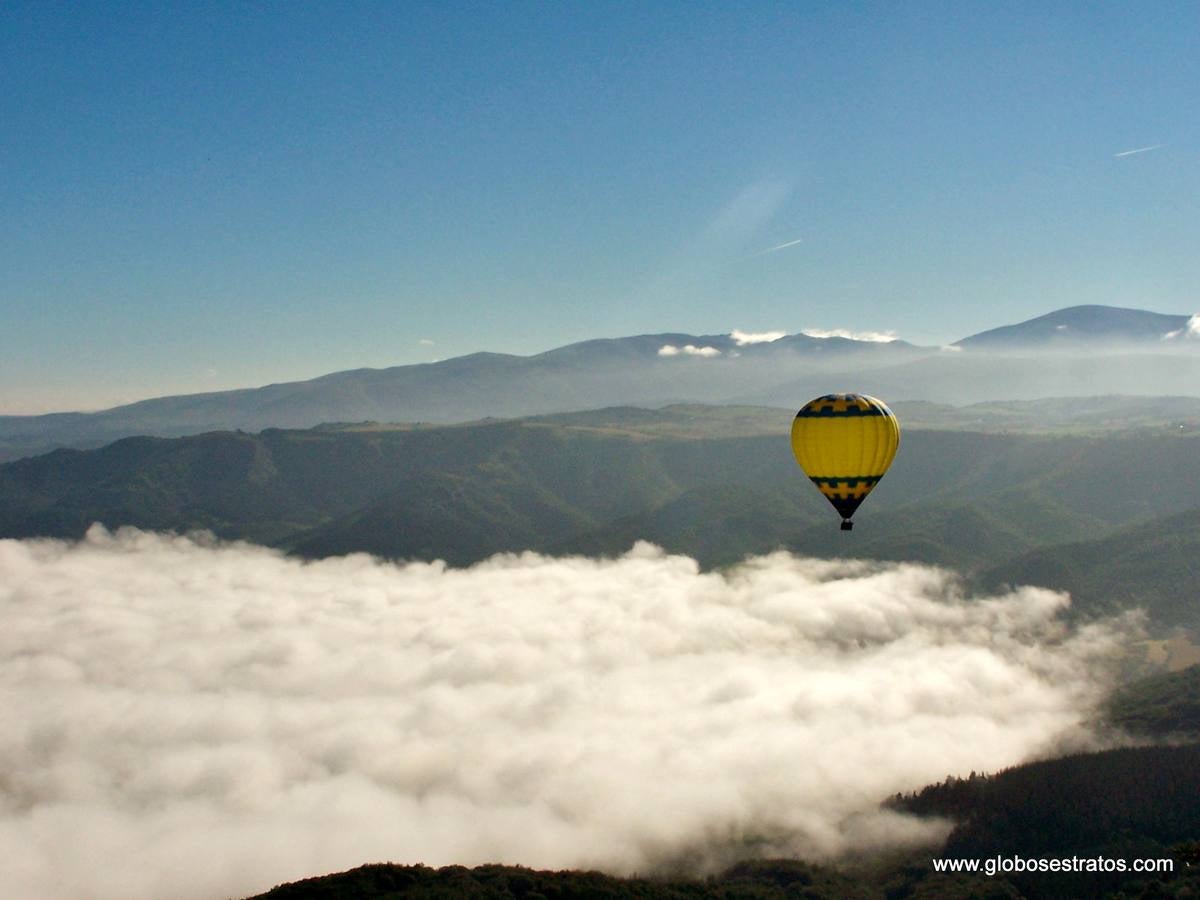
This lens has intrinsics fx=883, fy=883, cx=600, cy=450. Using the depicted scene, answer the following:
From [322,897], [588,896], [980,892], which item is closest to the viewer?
[322,897]

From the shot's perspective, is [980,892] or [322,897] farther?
[980,892]

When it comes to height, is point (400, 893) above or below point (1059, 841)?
above

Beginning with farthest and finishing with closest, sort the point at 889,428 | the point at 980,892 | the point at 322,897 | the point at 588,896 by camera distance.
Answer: the point at 980,892
the point at 588,896
the point at 322,897
the point at 889,428

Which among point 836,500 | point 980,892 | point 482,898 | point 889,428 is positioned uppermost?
point 889,428

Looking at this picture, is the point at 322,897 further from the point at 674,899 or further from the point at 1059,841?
the point at 1059,841

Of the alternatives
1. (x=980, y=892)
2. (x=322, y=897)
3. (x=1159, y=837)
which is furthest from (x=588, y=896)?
(x=1159, y=837)

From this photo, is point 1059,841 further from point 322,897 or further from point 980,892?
point 322,897
